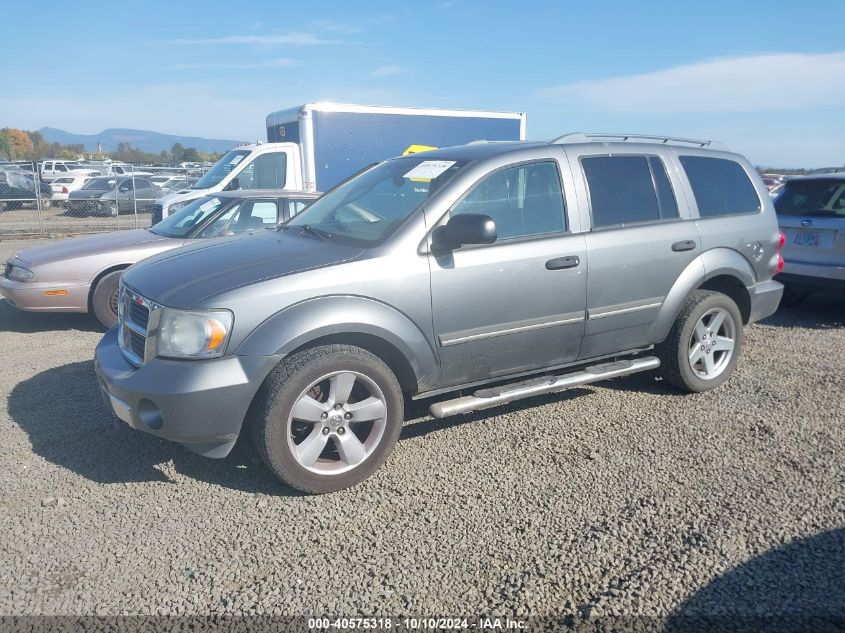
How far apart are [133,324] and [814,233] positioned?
6.94 meters

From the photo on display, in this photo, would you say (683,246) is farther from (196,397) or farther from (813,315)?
(813,315)

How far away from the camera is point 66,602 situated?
2.91m

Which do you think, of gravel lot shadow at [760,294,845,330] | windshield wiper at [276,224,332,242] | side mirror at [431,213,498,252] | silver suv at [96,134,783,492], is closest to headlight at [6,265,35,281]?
silver suv at [96,134,783,492]

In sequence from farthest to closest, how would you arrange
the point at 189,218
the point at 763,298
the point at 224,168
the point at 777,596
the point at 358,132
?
the point at 358,132, the point at 224,168, the point at 189,218, the point at 763,298, the point at 777,596

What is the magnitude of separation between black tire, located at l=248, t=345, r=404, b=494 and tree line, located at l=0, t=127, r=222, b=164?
56.1 metres

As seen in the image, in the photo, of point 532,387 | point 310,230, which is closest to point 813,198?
point 532,387

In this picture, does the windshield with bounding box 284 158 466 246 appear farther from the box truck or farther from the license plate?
the box truck

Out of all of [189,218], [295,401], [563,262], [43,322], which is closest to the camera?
[295,401]

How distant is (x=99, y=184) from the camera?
26.7 m

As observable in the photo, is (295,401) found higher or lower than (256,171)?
lower

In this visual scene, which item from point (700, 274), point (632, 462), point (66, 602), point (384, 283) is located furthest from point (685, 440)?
point (66, 602)

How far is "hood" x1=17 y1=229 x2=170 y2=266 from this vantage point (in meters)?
6.98

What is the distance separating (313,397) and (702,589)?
2142mm

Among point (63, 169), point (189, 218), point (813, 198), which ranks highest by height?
point (63, 169)
